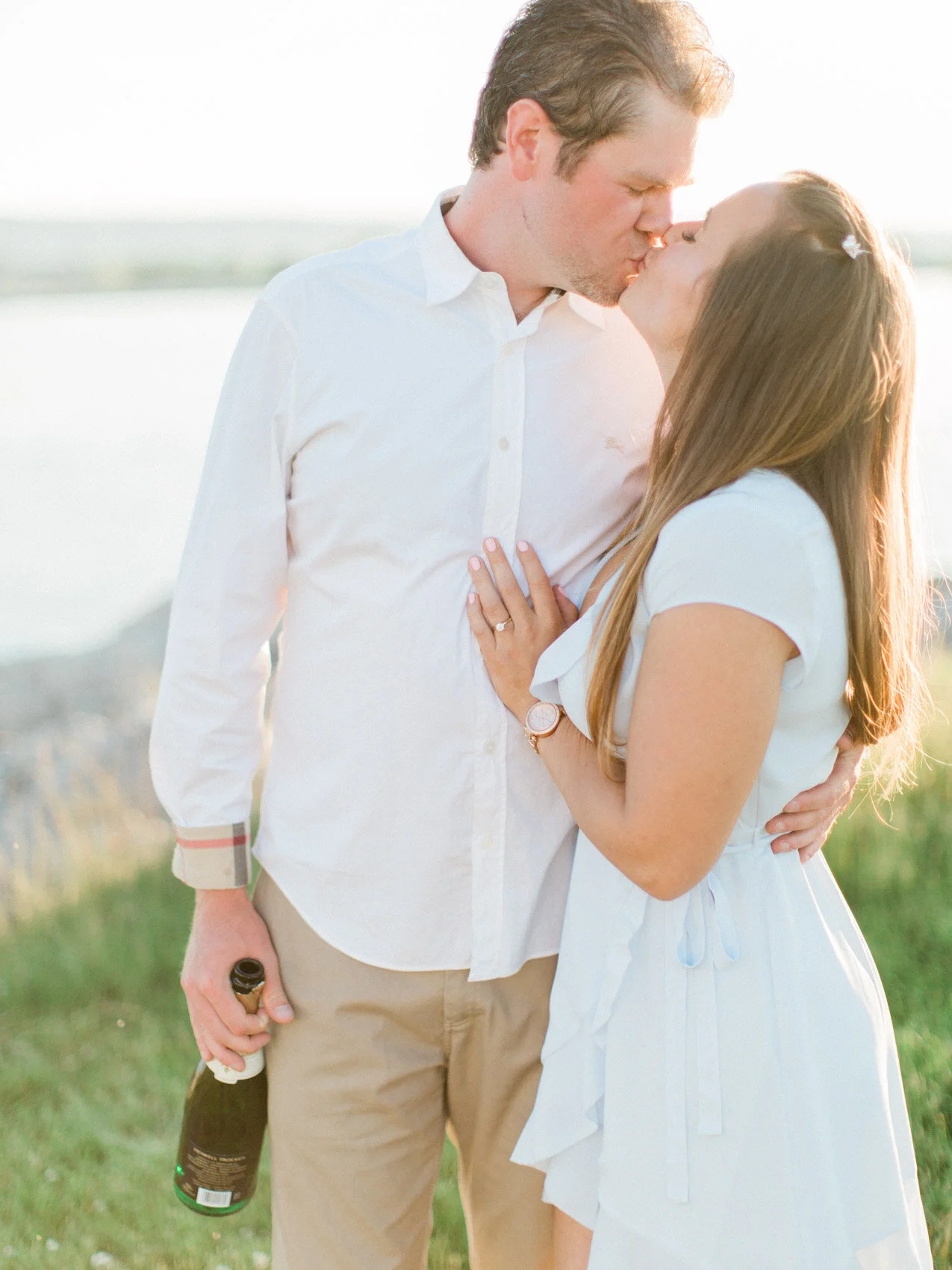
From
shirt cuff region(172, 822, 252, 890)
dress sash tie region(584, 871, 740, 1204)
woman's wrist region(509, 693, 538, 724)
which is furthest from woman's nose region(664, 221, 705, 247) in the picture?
shirt cuff region(172, 822, 252, 890)

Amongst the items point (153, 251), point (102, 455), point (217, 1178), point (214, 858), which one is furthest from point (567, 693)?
point (153, 251)

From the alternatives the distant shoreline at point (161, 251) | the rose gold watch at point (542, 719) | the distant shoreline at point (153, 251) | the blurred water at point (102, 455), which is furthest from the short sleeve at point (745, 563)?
the distant shoreline at point (153, 251)

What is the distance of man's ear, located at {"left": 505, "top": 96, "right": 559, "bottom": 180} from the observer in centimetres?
197

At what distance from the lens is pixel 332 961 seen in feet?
6.43

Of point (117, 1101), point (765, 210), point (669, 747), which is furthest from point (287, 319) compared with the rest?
point (117, 1101)

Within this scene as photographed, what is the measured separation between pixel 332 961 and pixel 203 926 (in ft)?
0.74

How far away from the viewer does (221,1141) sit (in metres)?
2.11

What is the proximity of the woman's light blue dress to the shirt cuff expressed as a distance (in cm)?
57

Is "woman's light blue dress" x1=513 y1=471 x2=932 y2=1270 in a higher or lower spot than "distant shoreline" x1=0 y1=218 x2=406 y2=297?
higher

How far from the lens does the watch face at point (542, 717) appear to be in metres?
1.81

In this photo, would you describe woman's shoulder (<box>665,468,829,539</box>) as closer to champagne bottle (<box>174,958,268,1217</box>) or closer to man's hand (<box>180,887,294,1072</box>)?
man's hand (<box>180,887,294,1072</box>)

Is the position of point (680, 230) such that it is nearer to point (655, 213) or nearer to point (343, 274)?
point (655, 213)

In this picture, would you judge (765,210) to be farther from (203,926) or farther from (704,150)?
(203,926)

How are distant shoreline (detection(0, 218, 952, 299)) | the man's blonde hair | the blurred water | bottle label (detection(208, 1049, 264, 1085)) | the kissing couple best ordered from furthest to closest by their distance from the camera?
distant shoreline (detection(0, 218, 952, 299)), the blurred water, bottle label (detection(208, 1049, 264, 1085)), the man's blonde hair, the kissing couple
